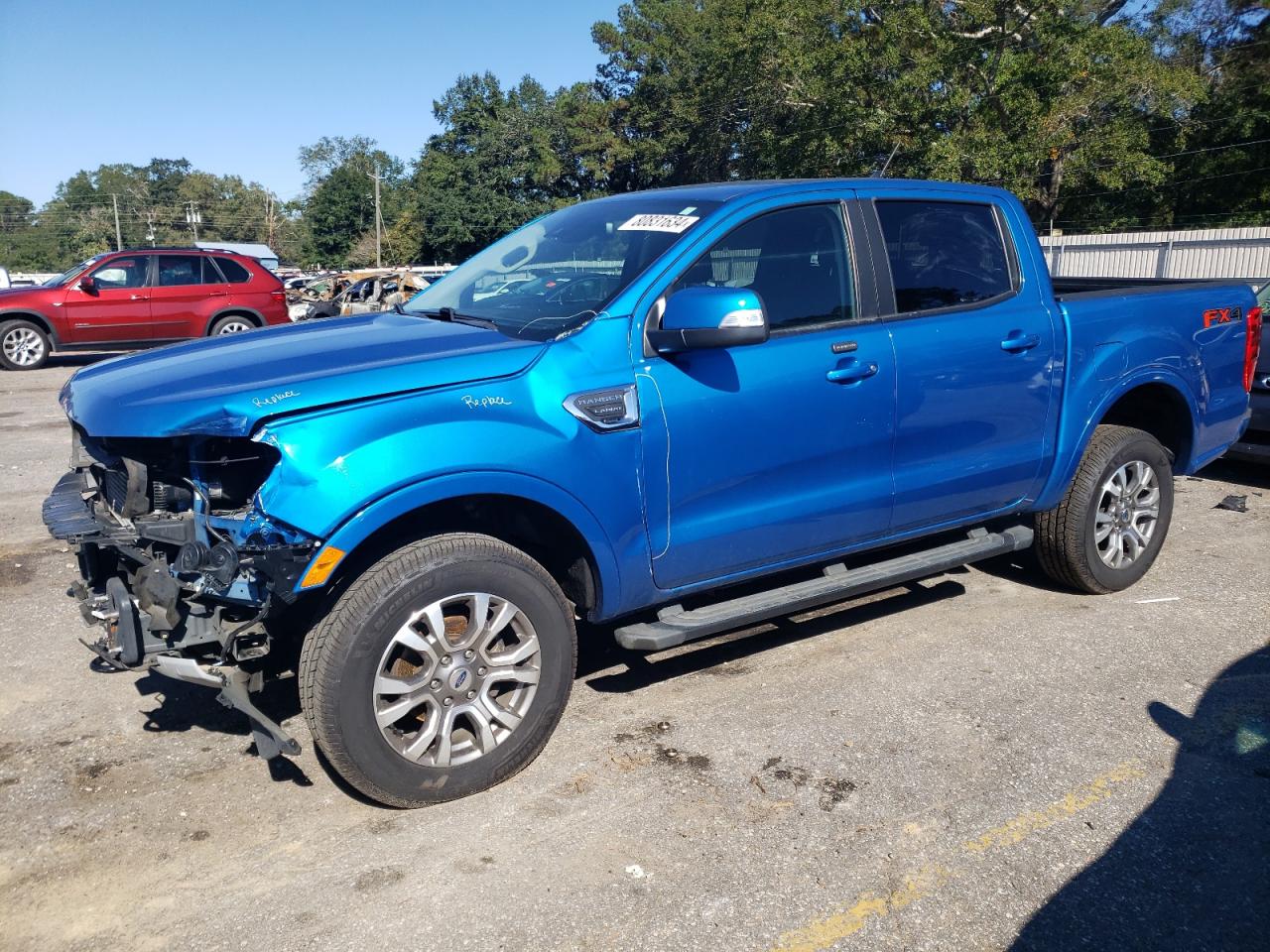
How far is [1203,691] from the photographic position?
4.23m

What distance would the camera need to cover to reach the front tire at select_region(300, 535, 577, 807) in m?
3.10

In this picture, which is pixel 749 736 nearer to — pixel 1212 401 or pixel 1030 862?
pixel 1030 862

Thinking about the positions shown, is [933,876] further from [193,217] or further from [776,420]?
[193,217]

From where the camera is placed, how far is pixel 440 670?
3271 millimetres

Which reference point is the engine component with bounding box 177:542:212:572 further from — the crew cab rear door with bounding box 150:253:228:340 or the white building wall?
the white building wall

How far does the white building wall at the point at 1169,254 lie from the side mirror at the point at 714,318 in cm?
1806

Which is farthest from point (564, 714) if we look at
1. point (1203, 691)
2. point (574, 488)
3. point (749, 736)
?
point (1203, 691)

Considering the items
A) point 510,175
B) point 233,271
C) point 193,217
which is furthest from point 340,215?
point 233,271

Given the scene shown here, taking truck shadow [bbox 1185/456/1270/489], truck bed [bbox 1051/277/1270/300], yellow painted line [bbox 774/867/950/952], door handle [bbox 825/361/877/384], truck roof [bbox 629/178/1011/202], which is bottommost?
yellow painted line [bbox 774/867/950/952]

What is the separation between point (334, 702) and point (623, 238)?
2.07 m

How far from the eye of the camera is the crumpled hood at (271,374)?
3.02 metres

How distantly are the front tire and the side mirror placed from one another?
3.11 ft

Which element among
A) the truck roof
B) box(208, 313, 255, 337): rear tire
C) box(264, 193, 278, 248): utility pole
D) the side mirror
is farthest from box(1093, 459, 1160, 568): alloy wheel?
box(264, 193, 278, 248): utility pole

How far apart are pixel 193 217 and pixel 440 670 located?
111837 mm
